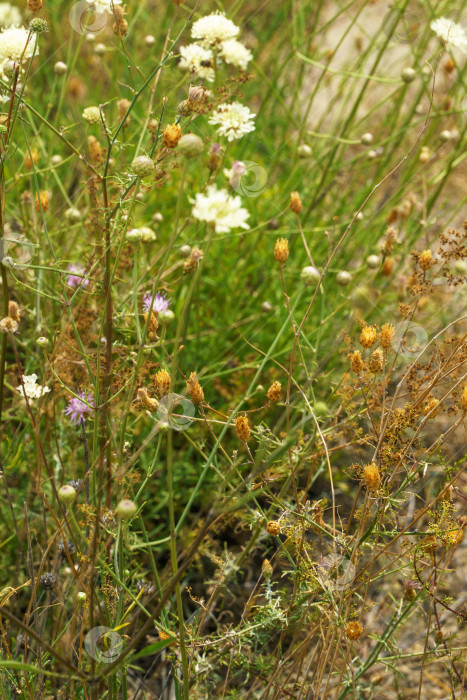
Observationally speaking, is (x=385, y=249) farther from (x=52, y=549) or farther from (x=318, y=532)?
(x=52, y=549)

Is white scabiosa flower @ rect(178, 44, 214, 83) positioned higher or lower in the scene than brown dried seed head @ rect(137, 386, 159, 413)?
higher

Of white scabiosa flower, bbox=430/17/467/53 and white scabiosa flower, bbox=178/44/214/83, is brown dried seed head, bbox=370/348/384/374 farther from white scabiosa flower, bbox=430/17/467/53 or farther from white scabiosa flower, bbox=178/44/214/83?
white scabiosa flower, bbox=430/17/467/53

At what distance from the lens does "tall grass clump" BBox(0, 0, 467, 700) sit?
0.82 metres

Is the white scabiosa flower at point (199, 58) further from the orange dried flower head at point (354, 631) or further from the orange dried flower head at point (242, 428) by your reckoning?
the orange dried flower head at point (354, 631)

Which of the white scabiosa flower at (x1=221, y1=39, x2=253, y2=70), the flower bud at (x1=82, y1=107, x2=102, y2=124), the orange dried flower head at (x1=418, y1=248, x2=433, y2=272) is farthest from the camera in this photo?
the white scabiosa flower at (x1=221, y1=39, x2=253, y2=70)

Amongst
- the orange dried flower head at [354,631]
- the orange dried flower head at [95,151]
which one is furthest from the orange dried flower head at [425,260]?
the orange dried flower head at [95,151]

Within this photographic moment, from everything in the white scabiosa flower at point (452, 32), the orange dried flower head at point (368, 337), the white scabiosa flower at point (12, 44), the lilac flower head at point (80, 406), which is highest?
the white scabiosa flower at point (452, 32)

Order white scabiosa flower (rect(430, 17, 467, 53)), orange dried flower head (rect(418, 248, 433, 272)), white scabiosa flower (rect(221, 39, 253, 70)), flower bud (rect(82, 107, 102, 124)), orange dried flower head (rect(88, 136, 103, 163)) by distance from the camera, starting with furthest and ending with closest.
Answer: white scabiosa flower (rect(430, 17, 467, 53))
white scabiosa flower (rect(221, 39, 253, 70))
orange dried flower head (rect(88, 136, 103, 163))
flower bud (rect(82, 107, 102, 124))
orange dried flower head (rect(418, 248, 433, 272))

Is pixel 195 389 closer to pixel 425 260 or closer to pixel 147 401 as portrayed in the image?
pixel 147 401

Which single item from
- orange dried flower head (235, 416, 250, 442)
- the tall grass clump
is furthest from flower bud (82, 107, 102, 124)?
orange dried flower head (235, 416, 250, 442)

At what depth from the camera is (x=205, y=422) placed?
1063 millimetres

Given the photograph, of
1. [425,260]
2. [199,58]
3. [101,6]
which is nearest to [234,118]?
[199,58]

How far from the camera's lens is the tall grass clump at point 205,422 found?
2.69ft

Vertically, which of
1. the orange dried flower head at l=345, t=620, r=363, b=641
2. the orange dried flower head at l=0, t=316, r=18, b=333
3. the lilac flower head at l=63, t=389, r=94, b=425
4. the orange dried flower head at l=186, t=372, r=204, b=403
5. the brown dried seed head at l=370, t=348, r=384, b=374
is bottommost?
the lilac flower head at l=63, t=389, r=94, b=425
